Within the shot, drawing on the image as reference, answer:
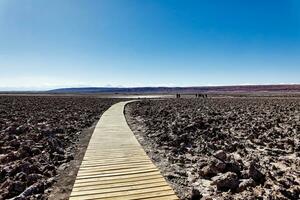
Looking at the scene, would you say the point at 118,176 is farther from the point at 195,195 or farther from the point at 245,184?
the point at 245,184

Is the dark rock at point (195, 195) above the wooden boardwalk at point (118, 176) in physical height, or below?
below

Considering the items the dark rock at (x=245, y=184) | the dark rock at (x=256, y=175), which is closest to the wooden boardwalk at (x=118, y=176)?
the dark rock at (x=245, y=184)

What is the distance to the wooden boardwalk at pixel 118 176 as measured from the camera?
5.41 metres

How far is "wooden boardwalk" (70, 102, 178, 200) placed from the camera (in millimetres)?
5414

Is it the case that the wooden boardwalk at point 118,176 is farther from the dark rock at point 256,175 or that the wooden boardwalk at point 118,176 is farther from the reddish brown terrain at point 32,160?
the dark rock at point 256,175

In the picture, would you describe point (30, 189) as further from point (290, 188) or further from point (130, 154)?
point (290, 188)

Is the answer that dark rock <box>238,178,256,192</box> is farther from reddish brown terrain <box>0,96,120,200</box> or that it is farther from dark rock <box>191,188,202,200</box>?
reddish brown terrain <box>0,96,120,200</box>

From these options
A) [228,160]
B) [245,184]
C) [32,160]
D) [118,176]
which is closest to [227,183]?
[245,184]

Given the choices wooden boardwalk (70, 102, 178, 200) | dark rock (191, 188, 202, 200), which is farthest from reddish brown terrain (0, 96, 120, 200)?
dark rock (191, 188, 202, 200)

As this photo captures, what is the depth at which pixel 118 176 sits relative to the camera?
6.46 metres

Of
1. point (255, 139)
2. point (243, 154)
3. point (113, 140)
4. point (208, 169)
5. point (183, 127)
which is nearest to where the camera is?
point (208, 169)

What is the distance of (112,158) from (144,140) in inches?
158

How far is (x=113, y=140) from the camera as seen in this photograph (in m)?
10.7

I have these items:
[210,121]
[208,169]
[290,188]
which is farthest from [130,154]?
[210,121]
